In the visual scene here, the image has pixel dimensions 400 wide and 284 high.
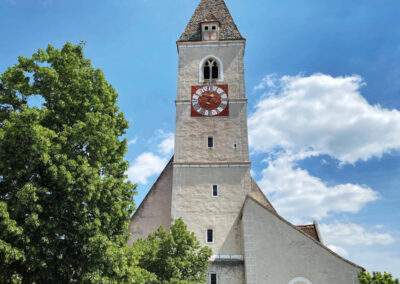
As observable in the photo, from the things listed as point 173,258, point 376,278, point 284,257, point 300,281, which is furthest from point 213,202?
point 376,278

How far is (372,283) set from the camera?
15.1 metres

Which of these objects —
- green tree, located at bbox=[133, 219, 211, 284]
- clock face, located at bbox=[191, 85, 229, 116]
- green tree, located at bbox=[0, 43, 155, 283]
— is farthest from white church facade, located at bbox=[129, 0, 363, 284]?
green tree, located at bbox=[0, 43, 155, 283]

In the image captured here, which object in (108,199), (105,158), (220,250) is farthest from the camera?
(220,250)

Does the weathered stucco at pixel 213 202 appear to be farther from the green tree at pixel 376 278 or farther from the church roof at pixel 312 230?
the church roof at pixel 312 230

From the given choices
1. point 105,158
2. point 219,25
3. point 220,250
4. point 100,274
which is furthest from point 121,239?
point 219,25

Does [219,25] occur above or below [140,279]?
above

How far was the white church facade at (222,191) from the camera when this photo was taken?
663 inches

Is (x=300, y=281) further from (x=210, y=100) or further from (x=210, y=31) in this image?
(x=210, y=31)

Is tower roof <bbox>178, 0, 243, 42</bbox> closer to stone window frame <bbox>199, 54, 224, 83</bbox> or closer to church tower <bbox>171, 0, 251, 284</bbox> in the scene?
church tower <bbox>171, 0, 251, 284</bbox>

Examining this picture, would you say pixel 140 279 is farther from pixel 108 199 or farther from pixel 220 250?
pixel 220 250

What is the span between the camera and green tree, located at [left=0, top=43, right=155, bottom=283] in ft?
29.6

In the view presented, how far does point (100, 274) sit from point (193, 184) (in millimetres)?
10786

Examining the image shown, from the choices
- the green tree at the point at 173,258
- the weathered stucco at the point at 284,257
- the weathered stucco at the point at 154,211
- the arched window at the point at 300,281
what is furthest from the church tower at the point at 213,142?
the arched window at the point at 300,281

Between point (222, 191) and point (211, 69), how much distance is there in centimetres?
905
